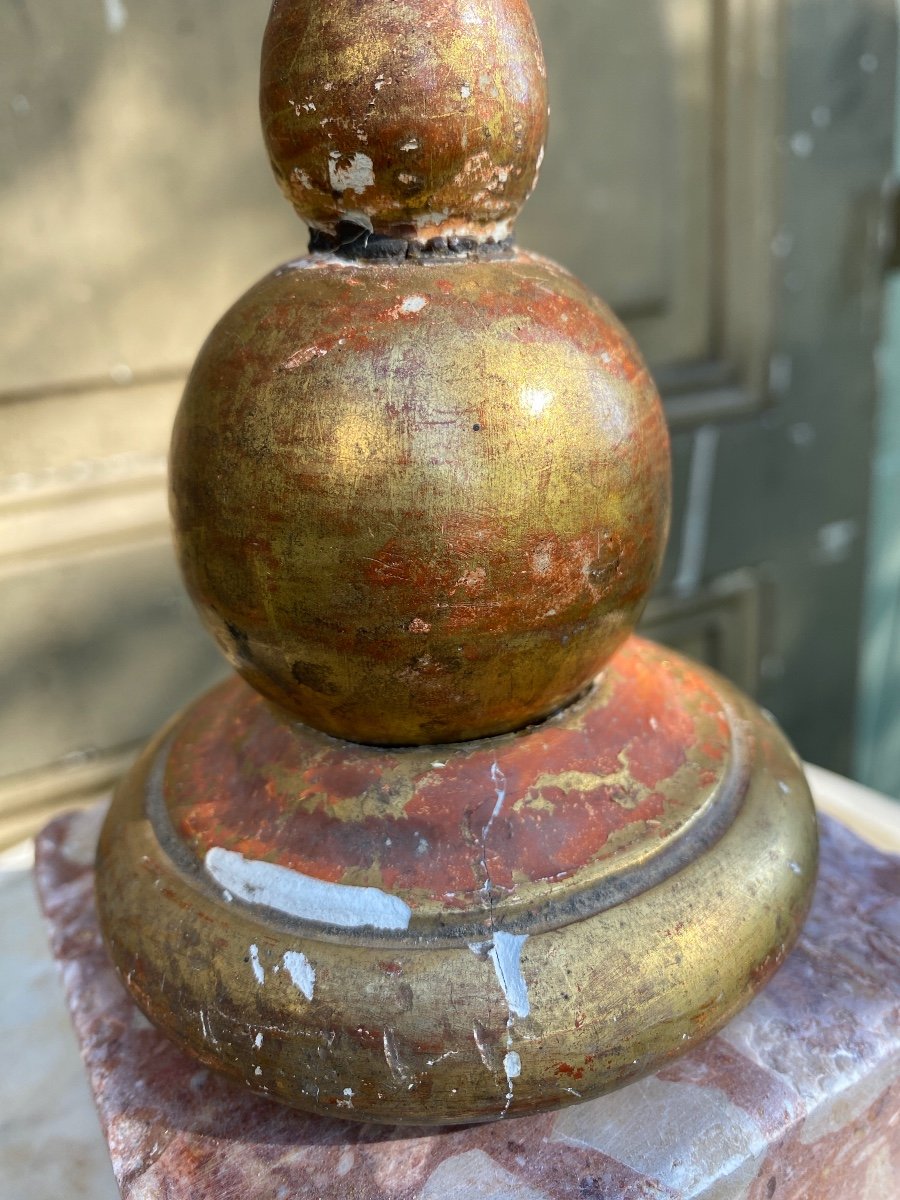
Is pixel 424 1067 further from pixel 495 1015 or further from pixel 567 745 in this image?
pixel 567 745

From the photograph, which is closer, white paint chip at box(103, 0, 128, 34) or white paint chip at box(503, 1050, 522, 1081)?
white paint chip at box(503, 1050, 522, 1081)

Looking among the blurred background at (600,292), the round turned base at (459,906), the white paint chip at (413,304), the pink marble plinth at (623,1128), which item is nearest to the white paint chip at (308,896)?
the round turned base at (459,906)

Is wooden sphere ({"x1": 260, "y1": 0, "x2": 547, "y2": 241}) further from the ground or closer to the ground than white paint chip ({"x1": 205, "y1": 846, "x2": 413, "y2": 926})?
further from the ground

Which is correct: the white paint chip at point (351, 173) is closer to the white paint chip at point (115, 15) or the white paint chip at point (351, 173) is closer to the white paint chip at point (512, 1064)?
the white paint chip at point (512, 1064)

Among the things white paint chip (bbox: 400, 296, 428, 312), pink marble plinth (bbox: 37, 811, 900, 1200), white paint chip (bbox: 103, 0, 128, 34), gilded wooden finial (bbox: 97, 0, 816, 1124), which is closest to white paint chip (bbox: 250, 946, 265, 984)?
gilded wooden finial (bbox: 97, 0, 816, 1124)

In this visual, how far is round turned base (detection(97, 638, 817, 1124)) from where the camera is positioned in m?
0.50

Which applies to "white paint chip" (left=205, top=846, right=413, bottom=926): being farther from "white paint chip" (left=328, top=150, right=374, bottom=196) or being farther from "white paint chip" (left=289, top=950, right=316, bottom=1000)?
"white paint chip" (left=328, top=150, right=374, bottom=196)

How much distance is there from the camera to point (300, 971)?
514 mm

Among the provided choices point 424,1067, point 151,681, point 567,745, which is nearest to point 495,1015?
point 424,1067

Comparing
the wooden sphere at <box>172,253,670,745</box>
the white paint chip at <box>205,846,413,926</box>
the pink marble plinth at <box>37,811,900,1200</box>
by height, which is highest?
the wooden sphere at <box>172,253,670,745</box>

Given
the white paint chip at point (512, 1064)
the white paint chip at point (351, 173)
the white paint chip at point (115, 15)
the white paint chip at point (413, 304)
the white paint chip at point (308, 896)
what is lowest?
the white paint chip at point (512, 1064)

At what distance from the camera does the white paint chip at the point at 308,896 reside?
1.74 ft

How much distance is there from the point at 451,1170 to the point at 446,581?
1.08ft

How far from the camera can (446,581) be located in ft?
1.63
